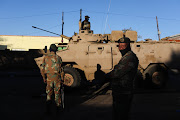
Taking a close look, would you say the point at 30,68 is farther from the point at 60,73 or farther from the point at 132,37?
the point at 60,73

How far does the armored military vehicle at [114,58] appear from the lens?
23.6ft

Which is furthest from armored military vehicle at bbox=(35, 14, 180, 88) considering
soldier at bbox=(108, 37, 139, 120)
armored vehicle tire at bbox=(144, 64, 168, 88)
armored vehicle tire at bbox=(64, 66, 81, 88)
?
soldier at bbox=(108, 37, 139, 120)

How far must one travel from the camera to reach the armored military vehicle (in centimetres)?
719

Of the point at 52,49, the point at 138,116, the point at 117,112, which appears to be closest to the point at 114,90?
the point at 117,112

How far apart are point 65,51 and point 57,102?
11.2ft

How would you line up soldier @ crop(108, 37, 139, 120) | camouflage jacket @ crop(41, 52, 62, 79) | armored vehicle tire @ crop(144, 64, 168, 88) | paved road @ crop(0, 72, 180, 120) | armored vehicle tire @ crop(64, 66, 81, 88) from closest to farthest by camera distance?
soldier @ crop(108, 37, 139, 120) → paved road @ crop(0, 72, 180, 120) → camouflage jacket @ crop(41, 52, 62, 79) → armored vehicle tire @ crop(64, 66, 81, 88) → armored vehicle tire @ crop(144, 64, 168, 88)

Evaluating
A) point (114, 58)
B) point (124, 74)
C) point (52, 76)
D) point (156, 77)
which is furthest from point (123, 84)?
point (156, 77)

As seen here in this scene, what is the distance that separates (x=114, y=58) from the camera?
7266mm

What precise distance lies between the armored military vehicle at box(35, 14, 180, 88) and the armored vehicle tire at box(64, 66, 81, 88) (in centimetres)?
17

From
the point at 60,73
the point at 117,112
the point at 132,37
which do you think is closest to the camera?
the point at 117,112

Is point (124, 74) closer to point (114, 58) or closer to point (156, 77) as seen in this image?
point (114, 58)

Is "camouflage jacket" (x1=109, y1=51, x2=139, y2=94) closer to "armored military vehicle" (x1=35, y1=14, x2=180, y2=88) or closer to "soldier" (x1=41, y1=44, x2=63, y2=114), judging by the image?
"soldier" (x1=41, y1=44, x2=63, y2=114)

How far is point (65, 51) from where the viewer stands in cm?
722

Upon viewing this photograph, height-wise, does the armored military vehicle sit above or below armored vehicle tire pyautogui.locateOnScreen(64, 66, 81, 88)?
above
